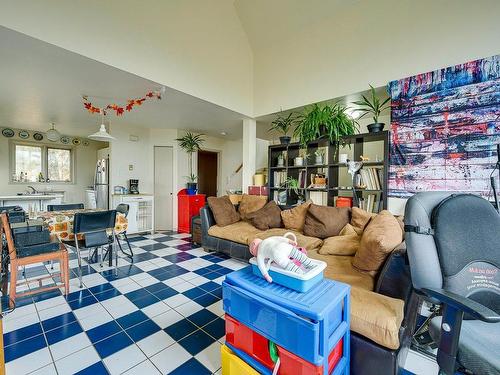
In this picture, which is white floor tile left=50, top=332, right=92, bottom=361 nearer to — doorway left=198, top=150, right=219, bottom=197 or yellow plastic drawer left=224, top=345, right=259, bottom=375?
yellow plastic drawer left=224, top=345, right=259, bottom=375

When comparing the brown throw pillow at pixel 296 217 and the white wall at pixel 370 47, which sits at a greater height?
the white wall at pixel 370 47

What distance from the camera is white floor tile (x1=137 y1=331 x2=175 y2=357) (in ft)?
5.12

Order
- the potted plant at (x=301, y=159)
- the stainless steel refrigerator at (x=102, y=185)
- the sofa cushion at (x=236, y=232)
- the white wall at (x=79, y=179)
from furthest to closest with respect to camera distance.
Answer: the white wall at (x=79, y=179), the stainless steel refrigerator at (x=102, y=185), the potted plant at (x=301, y=159), the sofa cushion at (x=236, y=232)

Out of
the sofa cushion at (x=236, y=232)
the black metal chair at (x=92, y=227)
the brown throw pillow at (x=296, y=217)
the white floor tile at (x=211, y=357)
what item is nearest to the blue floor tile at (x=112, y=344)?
the white floor tile at (x=211, y=357)

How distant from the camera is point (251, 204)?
3984mm

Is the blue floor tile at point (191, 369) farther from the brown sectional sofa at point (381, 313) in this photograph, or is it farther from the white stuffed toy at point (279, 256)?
the brown sectional sofa at point (381, 313)

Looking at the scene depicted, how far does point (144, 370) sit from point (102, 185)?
5110mm

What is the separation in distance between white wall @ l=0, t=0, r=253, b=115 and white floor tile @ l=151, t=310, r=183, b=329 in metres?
2.76

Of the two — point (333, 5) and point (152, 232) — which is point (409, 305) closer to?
point (333, 5)

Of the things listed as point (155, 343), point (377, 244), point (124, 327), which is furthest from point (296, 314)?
point (124, 327)

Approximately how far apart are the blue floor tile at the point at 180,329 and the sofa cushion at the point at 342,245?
1.44m

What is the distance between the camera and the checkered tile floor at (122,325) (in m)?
1.44

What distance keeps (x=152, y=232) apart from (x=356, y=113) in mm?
4931

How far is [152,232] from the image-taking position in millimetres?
5133
